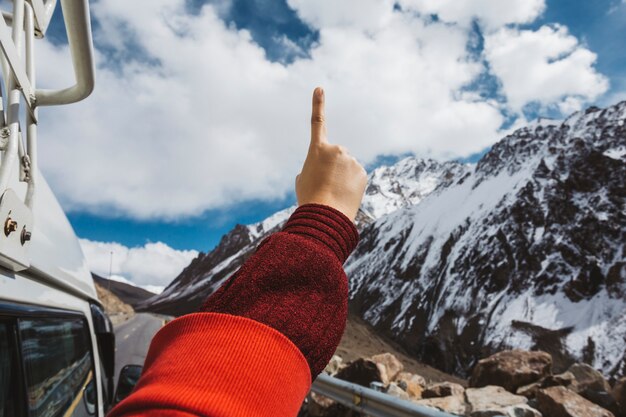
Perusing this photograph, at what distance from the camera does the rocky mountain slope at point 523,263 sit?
4481 cm

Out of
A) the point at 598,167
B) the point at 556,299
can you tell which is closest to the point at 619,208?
the point at 598,167

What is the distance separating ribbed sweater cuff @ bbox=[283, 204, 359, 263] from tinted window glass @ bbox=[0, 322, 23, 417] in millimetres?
877

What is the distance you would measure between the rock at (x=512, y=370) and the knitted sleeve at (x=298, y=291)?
803 centimetres

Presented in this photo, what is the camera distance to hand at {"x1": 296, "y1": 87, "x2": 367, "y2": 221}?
107cm

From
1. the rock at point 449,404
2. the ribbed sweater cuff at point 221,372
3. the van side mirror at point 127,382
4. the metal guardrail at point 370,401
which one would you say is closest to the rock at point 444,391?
the rock at point 449,404

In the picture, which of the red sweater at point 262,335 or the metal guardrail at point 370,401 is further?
the metal guardrail at point 370,401

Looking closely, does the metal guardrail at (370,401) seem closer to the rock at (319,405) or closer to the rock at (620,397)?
the rock at (319,405)

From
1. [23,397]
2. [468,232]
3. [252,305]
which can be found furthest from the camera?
[468,232]

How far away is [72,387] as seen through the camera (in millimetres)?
2229

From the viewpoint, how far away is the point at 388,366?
866 centimetres

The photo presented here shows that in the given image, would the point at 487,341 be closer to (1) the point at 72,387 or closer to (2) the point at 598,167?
(2) the point at 598,167

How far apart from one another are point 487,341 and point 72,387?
50.4m

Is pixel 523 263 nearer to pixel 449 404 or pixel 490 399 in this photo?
pixel 490 399

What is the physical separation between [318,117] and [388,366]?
8234mm
